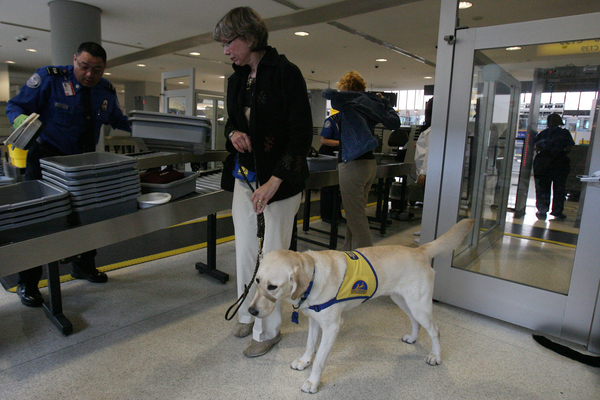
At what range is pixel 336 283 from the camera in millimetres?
1688

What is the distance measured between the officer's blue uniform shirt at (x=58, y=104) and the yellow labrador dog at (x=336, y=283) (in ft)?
5.92

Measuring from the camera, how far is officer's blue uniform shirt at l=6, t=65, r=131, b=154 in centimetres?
231

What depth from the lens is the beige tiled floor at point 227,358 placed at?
1.81 meters

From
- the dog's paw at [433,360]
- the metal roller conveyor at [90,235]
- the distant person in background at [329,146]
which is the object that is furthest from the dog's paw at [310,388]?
the distant person in background at [329,146]

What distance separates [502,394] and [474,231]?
1404 mm

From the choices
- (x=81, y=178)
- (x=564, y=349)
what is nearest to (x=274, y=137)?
(x=81, y=178)

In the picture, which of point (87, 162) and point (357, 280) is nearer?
point (357, 280)

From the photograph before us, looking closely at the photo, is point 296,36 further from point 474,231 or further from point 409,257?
point 409,257

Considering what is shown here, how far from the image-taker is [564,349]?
2191 mm

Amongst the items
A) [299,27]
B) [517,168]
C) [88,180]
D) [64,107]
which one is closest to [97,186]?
[88,180]

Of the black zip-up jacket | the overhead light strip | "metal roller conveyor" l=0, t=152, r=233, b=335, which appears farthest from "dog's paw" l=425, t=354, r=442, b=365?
the overhead light strip

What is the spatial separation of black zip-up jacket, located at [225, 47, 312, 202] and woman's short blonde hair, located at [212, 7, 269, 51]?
13cm

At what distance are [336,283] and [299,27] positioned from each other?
17.1 feet

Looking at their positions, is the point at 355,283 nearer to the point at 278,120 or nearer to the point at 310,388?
the point at 310,388
